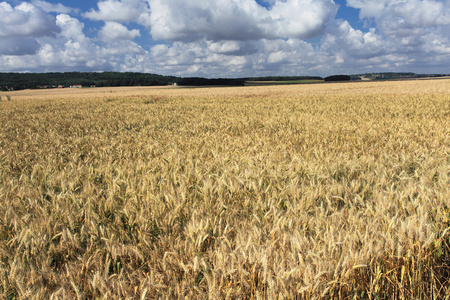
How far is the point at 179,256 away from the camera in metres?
1.59

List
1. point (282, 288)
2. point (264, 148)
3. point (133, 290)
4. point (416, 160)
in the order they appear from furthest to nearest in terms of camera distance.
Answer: point (264, 148) → point (416, 160) → point (133, 290) → point (282, 288)

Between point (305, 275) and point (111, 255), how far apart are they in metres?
1.12

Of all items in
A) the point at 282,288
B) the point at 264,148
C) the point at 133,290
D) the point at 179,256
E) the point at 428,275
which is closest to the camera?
the point at 282,288

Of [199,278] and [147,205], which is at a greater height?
[147,205]

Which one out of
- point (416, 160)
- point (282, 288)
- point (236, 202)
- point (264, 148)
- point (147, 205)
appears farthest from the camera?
point (264, 148)

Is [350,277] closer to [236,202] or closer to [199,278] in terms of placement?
[199,278]

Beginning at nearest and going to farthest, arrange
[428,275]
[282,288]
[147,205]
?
[282,288], [428,275], [147,205]

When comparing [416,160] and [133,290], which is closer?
[133,290]

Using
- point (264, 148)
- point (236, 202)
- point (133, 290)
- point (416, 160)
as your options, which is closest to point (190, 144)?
point (264, 148)

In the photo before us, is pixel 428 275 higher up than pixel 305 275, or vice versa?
pixel 305 275

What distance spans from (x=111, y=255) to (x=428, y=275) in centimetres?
177

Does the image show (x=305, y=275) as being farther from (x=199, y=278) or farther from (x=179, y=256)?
(x=179, y=256)

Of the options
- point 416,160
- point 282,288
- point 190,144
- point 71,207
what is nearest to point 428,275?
point 282,288

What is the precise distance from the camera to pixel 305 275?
48.9 inches
